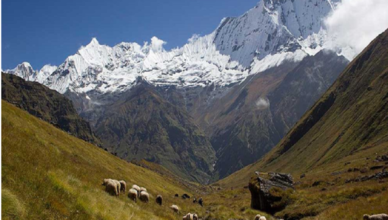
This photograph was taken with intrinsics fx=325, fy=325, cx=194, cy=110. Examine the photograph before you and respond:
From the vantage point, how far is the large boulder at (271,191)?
133ft

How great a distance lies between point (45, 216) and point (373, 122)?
187491mm

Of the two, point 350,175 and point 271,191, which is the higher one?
point 350,175

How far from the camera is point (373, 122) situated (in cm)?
17088

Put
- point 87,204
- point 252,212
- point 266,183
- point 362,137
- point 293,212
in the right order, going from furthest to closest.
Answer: point 362,137
point 266,183
point 252,212
point 293,212
point 87,204

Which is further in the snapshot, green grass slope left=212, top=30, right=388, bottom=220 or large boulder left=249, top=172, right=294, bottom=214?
large boulder left=249, top=172, right=294, bottom=214

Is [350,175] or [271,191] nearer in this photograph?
[271,191]

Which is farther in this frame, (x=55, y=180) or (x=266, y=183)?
(x=266, y=183)

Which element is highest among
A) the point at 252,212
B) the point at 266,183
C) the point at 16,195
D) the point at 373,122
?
the point at 373,122

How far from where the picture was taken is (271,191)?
138 ft

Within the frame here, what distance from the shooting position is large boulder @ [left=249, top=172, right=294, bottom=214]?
133 feet

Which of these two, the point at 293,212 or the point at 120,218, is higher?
the point at 120,218

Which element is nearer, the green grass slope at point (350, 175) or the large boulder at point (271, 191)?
the green grass slope at point (350, 175)

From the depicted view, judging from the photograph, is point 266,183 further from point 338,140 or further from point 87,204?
point 338,140

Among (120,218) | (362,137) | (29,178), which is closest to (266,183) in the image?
(120,218)
